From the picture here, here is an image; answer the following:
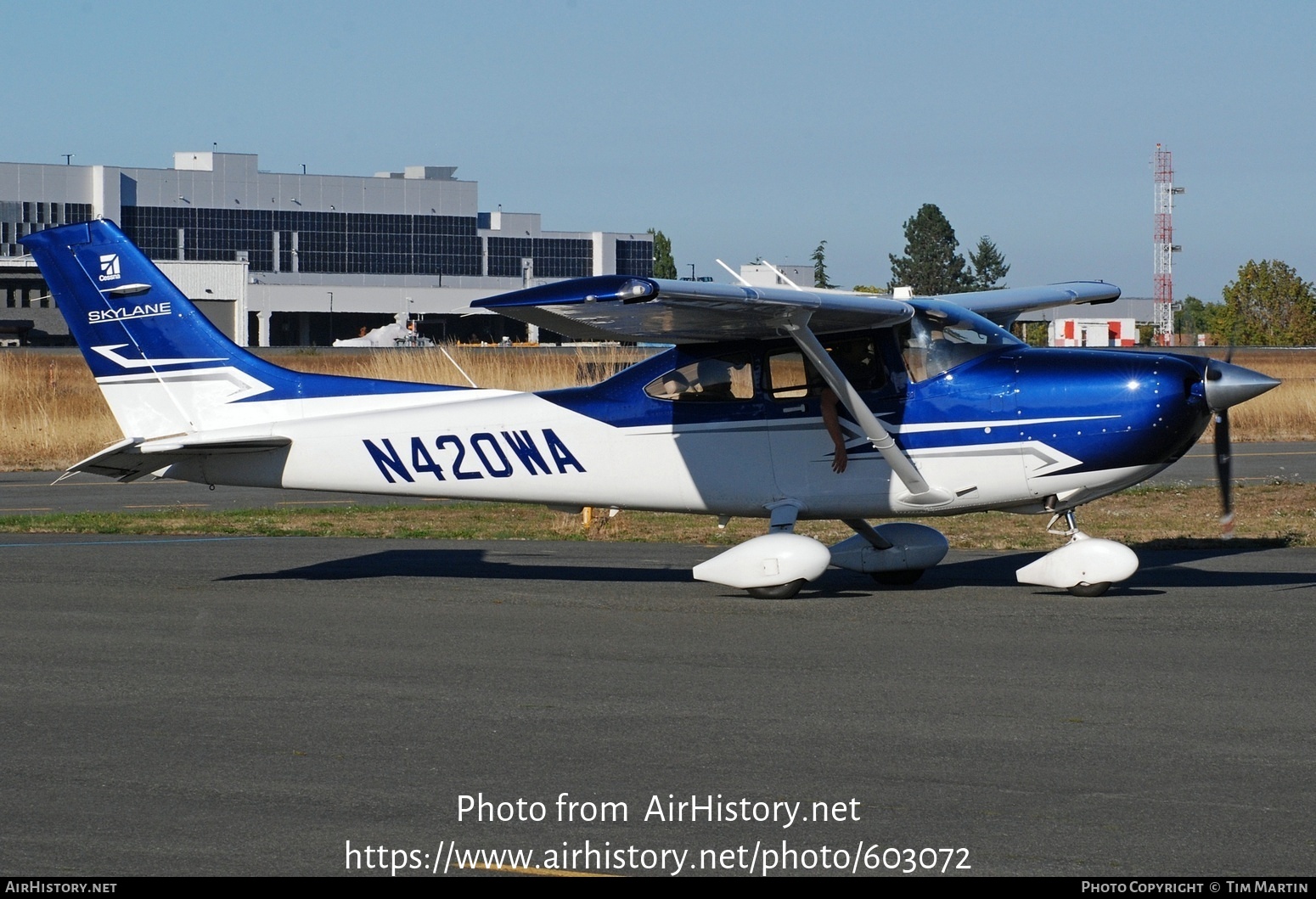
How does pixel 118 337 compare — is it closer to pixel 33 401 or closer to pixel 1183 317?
pixel 33 401

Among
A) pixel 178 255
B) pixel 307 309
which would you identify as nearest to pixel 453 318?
pixel 307 309

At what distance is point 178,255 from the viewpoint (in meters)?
104

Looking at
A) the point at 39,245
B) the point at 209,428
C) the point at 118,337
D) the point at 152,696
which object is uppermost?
the point at 39,245

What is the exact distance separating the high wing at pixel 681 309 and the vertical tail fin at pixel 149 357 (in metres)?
2.39

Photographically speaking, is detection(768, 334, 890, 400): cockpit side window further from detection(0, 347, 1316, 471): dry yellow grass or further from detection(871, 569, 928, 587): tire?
detection(0, 347, 1316, 471): dry yellow grass

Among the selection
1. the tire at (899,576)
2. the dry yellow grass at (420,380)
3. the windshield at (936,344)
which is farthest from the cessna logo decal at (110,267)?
the dry yellow grass at (420,380)

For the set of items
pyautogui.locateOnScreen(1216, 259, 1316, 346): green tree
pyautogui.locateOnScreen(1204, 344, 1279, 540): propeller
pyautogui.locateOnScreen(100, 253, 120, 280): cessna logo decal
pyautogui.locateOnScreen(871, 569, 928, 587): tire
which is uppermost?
→ pyautogui.locateOnScreen(1216, 259, 1316, 346): green tree

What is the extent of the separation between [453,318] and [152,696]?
335 ft

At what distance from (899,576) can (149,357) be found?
6.43m

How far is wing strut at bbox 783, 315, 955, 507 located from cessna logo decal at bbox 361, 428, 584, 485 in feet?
7.11

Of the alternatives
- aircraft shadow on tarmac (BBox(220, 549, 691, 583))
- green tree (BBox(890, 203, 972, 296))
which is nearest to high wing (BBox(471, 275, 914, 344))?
aircraft shadow on tarmac (BBox(220, 549, 691, 583))

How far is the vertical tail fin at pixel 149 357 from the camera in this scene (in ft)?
39.9

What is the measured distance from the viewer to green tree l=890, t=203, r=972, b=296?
4973 inches

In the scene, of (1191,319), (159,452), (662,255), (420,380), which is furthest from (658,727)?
(1191,319)
